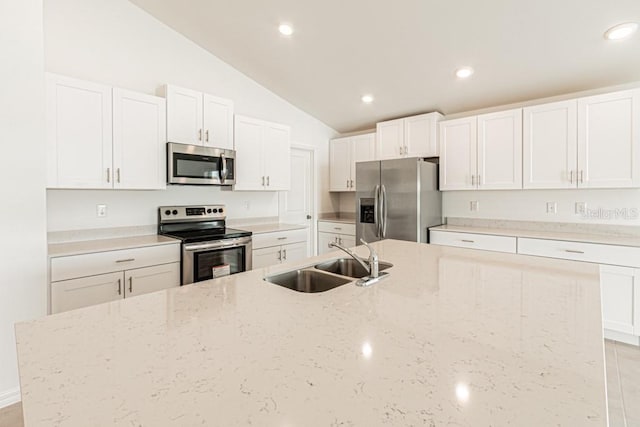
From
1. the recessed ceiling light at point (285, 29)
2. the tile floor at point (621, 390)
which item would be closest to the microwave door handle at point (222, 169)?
the recessed ceiling light at point (285, 29)

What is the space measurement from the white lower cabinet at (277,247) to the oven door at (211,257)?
0.25 metres

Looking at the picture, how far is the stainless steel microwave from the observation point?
301cm

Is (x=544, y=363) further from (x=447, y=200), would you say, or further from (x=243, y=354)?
(x=447, y=200)

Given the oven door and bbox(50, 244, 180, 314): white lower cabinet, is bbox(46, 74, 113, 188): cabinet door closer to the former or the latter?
bbox(50, 244, 180, 314): white lower cabinet

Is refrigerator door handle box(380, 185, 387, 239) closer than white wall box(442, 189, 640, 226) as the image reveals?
No

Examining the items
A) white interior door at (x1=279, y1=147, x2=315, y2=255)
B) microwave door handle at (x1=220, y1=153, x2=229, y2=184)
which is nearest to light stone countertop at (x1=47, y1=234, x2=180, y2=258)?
microwave door handle at (x1=220, y1=153, x2=229, y2=184)

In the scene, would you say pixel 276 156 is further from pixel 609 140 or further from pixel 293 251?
pixel 609 140

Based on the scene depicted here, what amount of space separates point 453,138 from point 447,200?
817 millimetres

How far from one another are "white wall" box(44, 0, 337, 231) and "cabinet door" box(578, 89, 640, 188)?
3.53m

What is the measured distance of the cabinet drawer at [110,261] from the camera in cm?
227

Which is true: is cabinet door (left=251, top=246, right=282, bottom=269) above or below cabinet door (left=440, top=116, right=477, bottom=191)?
below

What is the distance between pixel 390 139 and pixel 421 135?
44cm

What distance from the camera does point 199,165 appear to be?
3.18 metres

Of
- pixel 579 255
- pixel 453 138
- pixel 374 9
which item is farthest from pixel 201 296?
pixel 453 138
